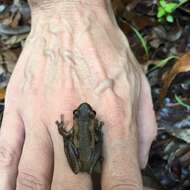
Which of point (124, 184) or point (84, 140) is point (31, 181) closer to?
point (84, 140)

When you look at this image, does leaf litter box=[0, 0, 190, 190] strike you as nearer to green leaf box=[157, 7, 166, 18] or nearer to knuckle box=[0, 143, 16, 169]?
green leaf box=[157, 7, 166, 18]

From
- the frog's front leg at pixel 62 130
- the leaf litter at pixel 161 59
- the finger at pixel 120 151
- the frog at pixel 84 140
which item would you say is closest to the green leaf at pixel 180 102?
the leaf litter at pixel 161 59

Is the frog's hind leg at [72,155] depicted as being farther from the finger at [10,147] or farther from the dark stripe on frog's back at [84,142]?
the finger at [10,147]

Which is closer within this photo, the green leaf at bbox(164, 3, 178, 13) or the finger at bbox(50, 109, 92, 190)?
the finger at bbox(50, 109, 92, 190)

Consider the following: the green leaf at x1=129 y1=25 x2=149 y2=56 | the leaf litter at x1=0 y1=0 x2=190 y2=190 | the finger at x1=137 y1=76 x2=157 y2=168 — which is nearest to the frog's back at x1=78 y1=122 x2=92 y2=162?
the finger at x1=137 y1=76 x2=157 y2=168

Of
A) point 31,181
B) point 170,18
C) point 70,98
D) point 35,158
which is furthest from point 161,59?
A: point 31,181
